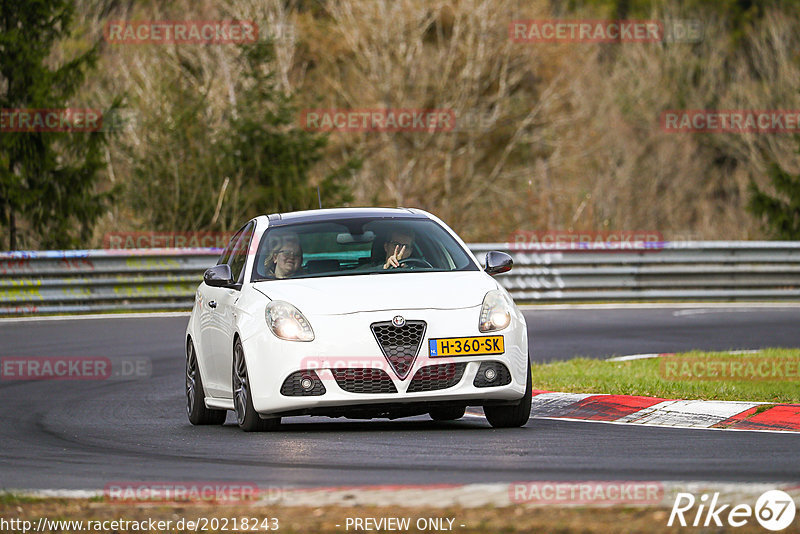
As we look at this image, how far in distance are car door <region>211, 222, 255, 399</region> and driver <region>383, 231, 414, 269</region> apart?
41.0 inches

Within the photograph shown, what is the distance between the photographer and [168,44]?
137ft

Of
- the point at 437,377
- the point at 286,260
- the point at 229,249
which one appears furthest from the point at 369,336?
the point at 229,249

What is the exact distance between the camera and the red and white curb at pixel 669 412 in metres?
10.1

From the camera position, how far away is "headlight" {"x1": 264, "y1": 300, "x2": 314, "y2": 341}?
9672 mm

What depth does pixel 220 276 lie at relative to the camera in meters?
10.8

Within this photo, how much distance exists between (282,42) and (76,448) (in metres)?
35.7

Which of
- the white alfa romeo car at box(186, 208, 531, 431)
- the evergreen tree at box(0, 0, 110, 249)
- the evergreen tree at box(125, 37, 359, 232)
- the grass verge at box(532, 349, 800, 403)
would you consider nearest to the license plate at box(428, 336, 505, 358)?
the white alfa romeo car at box(186, 208, 531, 431)

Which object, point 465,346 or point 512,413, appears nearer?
point 465,346

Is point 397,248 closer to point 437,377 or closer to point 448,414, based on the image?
point 448,414

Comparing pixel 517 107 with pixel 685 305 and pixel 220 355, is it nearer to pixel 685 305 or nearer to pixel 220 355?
pixel 685 305

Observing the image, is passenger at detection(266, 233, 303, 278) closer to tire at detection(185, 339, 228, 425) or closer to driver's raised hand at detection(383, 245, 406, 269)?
driver's raised hand at detection(383, 245, 406, 269)

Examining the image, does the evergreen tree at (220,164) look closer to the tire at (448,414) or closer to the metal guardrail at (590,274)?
the metal guardrail at (590,274)

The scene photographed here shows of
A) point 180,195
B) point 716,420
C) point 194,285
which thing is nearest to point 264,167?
point 180,195

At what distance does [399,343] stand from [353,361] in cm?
31
